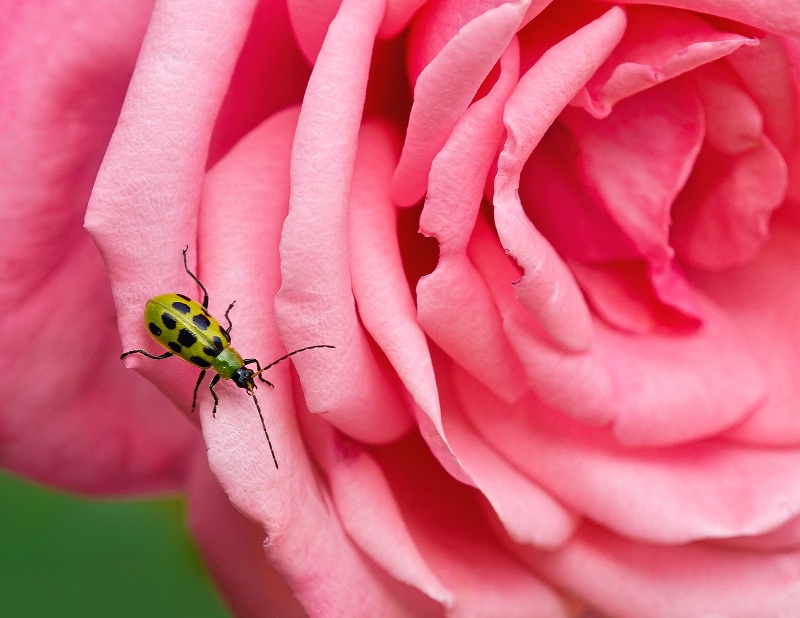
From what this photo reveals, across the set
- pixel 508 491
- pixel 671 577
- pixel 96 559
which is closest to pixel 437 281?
pixel 508 491

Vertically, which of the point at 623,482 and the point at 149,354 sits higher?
the point at 149,354

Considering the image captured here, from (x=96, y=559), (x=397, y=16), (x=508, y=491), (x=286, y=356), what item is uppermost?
(x=397, y=16)

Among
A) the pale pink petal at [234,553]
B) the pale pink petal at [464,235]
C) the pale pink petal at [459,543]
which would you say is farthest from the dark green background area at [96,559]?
the pale pink petal at [464,235]

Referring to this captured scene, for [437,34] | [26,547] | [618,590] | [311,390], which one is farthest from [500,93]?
[26,547]

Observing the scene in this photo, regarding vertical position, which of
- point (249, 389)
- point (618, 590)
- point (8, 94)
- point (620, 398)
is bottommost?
point (618, 590)

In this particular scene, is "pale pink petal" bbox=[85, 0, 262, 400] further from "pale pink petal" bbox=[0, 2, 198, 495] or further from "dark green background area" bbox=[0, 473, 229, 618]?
"dark green background area" bbox=[0, 473, 229, 618]

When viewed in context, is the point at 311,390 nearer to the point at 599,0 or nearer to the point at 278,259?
the point at 278,259

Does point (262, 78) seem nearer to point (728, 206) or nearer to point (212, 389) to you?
point (212, 389)
